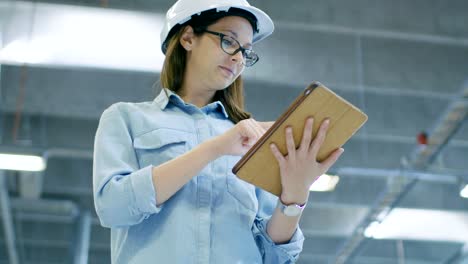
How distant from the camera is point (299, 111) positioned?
1404 millimetres

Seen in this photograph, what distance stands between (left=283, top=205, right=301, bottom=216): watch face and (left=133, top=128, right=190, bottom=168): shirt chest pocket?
0.24 meters

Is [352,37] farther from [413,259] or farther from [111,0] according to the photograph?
[413,259]

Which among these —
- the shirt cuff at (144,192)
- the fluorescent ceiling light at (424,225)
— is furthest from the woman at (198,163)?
the fluorescent ceiling light at (424,225)

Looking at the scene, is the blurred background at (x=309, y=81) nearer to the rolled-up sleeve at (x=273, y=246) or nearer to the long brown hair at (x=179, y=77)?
the long brown hair at (x=179, y=77)

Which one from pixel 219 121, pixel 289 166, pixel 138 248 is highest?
pixel 219 121

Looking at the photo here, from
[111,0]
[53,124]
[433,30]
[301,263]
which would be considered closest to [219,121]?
[111,0]

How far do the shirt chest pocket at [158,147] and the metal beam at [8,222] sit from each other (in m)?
6.48

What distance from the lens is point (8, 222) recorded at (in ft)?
29.3

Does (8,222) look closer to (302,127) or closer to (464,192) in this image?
(464,192)

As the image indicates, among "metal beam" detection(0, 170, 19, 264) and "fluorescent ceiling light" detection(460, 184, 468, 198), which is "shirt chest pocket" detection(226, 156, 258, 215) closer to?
"fluorescent ceiling light" detection(460, 184, 468, 198)

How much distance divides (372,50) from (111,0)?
6.55 feet

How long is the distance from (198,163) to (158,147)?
7.0 inches

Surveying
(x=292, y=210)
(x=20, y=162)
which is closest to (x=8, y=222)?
(x=20, y=162)

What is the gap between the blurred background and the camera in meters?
5.60
